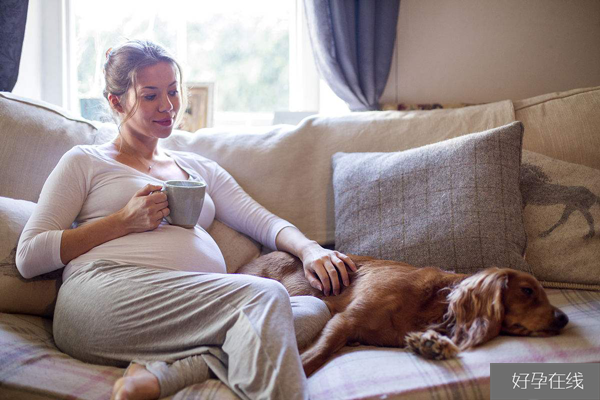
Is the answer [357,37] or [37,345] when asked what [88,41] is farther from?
[37,345]

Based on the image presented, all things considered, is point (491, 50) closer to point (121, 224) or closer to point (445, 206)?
point (445, 206)

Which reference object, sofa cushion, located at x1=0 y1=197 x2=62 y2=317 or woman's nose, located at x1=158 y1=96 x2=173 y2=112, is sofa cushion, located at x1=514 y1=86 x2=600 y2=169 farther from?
sofa cushion, located at x1=0 y1=197 x2=62 y2=317

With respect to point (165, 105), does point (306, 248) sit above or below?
below

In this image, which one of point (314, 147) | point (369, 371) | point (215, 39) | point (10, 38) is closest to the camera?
point (369, 371)

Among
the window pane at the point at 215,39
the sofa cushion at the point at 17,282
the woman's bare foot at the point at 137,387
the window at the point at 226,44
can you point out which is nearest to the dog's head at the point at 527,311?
the woman's bare foot at the point at 137,387

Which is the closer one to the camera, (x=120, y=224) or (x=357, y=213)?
(x=120, y=224)

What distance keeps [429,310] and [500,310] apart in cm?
20

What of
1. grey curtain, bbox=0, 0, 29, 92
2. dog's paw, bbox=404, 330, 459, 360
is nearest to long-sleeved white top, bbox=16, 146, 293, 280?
dog's paw, bbox=404, 330, 459, 360

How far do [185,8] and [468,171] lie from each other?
80.2 inches

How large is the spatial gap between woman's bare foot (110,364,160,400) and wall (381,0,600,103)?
2.01 meters

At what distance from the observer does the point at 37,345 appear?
56.3 inches

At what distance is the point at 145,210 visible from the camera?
1.57 metres

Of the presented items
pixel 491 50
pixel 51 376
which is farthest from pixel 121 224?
pixel 491 50

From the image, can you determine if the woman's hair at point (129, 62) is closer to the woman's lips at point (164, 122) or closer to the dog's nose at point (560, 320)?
the woman's lips at point (164, 122)
